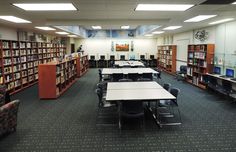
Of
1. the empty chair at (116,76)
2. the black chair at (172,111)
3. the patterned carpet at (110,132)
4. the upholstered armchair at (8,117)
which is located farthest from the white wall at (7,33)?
the black chair at (172,111)

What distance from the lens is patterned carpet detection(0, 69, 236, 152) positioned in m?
3.62

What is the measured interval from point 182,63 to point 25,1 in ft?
32.8

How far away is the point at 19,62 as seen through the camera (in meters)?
8.76

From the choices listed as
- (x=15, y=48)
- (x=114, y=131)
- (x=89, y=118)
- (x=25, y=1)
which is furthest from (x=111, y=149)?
(x=15, y=48)

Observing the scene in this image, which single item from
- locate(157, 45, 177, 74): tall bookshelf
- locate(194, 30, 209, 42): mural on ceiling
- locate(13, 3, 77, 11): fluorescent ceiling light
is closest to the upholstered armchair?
locate(13, 3, 77, 11): fluorescent ceiling light

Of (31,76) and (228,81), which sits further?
(31,76)

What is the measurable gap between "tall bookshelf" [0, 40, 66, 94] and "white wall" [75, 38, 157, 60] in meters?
6.52

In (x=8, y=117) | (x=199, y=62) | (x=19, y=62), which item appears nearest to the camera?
(x=8, y=117)

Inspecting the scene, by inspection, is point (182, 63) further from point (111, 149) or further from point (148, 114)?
point (111, 149)

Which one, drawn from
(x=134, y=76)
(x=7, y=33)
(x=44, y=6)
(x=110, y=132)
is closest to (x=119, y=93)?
(x=110, y=132)

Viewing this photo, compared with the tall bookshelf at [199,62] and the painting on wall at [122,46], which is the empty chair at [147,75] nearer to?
the tall bookshelf at [199,62]

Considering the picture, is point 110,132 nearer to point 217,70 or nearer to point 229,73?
point 229,73

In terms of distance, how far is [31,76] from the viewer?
392 inches

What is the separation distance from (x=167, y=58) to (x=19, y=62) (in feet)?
32.9
